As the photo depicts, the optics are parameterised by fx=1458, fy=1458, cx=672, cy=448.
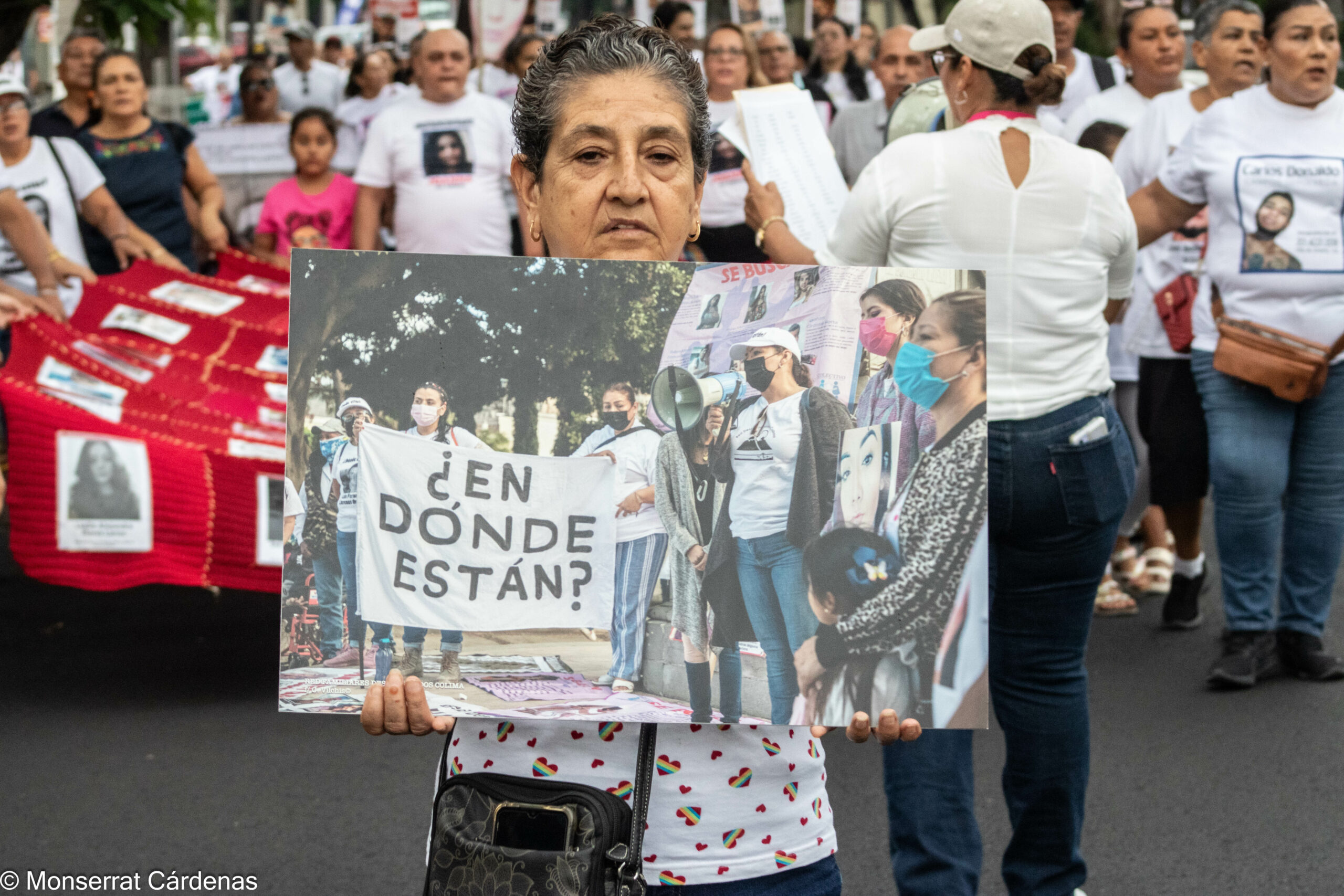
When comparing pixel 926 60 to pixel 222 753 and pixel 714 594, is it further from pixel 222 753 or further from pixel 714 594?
pixel 714 594

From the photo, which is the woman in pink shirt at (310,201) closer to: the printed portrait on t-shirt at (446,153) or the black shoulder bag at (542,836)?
the printed portrait on t-shirt at (446,153)

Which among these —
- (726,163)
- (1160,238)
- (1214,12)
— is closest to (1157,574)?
(1160,238)

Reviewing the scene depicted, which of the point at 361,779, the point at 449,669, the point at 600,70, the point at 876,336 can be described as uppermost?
the point at 600,70

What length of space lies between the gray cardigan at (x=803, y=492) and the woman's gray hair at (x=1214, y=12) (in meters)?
4.80

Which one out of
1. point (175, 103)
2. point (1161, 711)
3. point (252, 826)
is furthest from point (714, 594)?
point (175, 103)

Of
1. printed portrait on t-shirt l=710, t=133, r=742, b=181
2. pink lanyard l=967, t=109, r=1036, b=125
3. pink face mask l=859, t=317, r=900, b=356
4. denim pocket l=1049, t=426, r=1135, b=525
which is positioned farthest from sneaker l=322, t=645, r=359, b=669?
printed portrait on t-shirt l=710, t=133, r=742, b=181

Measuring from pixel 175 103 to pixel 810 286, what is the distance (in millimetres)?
11850

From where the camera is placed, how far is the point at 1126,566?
6398mm

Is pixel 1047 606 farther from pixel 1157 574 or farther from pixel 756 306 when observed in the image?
pixel 1157 574

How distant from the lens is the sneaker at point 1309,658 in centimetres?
500

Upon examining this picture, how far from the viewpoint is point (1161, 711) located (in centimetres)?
479

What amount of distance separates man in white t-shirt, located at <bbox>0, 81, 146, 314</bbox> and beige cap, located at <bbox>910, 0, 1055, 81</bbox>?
15.3ft

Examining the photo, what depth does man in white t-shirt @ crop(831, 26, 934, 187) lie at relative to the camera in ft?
22.3

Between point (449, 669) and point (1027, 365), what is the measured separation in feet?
5.61
